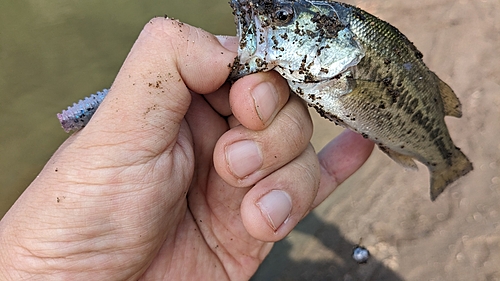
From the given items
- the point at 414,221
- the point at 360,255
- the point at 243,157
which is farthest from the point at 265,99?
the point at 414,221

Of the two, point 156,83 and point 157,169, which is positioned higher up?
point 156,83

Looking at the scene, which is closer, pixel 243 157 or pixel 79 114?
pixel 79 114

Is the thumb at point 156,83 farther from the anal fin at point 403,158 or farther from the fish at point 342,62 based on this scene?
the anal fin at point 403,158

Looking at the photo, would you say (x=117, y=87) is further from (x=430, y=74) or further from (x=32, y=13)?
(x=32, y=13)

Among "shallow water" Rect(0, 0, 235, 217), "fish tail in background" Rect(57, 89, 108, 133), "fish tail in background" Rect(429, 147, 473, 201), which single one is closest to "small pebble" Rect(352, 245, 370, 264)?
"fish tail in background" Rect(429, 147, 473, 201)

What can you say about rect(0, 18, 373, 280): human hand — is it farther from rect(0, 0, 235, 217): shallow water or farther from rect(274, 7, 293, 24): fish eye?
rect(0, 0, 235, 217): shallow water

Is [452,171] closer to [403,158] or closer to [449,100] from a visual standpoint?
[403,158]
